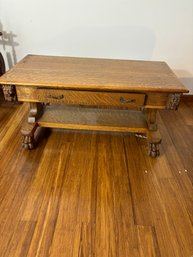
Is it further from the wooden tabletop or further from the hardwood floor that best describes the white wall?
the hardwood floor

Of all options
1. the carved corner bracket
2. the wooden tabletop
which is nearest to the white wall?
the wooden tabletop

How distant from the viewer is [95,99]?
1.37 m

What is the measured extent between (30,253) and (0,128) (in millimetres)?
1071

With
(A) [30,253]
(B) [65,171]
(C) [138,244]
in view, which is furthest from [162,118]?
(A) [30,253]

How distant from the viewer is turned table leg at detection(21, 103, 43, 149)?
1498 millimetres

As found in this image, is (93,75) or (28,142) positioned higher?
(93,75)

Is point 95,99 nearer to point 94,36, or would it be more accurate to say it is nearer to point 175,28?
point 94,36

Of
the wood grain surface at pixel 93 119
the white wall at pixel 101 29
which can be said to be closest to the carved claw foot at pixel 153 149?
the wood grain surface at pixel 93 119

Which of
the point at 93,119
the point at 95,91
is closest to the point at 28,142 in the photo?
the point at 93,119

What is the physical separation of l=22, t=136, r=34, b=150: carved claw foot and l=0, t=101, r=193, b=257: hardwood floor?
0.14 feet

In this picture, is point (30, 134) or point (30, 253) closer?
point (30, 253)

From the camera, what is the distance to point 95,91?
1351mm

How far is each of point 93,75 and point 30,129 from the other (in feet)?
1.83

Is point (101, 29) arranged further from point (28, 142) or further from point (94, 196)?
point (94, 196)
